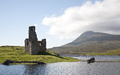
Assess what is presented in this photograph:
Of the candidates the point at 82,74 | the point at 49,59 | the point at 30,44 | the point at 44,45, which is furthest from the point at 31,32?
the point at 82,74

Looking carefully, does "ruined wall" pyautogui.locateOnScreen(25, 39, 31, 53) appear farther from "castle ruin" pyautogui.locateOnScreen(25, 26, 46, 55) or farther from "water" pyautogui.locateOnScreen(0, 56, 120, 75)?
"water" pyautogui.locateOnScreen(0, 56, 120, 75)

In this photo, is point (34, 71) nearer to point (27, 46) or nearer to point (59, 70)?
point (59, 70)

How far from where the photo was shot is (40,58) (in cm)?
6725

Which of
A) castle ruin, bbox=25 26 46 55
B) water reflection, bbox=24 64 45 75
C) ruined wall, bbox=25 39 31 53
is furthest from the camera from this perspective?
ruined wall, bbox=25 39 31 53

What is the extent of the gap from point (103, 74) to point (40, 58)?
3815 cm

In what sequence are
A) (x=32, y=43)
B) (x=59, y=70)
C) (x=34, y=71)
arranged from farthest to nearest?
(x=32, y=43), (x=59, y=70), (x=34, y=71)

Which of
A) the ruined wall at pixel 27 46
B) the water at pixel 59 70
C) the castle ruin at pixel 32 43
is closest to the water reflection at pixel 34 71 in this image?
the water at pixel 59 70

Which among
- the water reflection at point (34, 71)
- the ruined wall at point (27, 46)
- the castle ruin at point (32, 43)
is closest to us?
the water reflection at point (34, 71)

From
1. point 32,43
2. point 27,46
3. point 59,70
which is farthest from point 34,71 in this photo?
point 27,46

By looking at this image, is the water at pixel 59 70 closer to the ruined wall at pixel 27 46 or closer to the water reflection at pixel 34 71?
the water reflection at pixel 34 71

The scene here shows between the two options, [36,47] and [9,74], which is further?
[36,47]

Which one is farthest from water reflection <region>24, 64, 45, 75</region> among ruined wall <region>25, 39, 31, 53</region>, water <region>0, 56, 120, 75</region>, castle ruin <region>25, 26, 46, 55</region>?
ruined wall <region>25, 39, 31, 53</region>

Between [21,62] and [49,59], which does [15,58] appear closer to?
[21,62]

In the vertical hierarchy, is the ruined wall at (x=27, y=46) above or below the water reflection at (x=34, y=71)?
above
